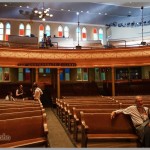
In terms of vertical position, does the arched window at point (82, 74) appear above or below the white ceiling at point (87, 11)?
below

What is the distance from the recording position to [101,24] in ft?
85.0

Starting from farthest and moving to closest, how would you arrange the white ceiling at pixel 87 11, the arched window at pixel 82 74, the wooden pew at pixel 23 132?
the white ceiling at pixel 87 11
the arched window at pixel 82 74
the wooden pew at pixel 23 132

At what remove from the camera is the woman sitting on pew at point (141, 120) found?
14.4 ft

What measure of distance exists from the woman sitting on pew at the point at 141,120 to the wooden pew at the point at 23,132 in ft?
4.82

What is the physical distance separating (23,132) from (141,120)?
229 cm

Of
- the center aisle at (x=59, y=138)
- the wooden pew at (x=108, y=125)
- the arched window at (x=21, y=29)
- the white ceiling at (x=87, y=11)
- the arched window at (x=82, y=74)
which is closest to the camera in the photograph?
the wooden pew at (x=108, y=125)

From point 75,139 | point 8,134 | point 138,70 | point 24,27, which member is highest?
point 24,27

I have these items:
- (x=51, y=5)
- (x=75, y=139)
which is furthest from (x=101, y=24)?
(x=75, y=139)

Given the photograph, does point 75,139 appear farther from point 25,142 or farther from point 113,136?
point 25,142

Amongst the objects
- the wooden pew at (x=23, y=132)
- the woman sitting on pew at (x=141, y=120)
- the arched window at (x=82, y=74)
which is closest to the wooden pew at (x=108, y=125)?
the woman sitting on pew at (x=141, y=120)

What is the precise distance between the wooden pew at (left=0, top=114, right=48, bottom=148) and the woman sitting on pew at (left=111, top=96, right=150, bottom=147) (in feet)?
4.82

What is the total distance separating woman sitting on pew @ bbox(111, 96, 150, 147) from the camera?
4384mm

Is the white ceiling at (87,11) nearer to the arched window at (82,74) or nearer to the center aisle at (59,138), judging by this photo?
the arched window at (82,74)

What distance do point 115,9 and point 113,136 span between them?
18.0m
